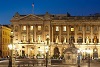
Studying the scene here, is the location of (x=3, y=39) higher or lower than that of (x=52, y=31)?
lower

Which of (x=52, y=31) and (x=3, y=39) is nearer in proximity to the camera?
(x=52, y=31)

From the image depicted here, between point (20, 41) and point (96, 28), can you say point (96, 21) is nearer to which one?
point (96, 28)

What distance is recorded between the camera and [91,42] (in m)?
135

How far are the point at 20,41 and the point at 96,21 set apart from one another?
31.1 metres

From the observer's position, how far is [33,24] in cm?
13688

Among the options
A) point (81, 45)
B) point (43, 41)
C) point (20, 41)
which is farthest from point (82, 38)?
point (20, 41)

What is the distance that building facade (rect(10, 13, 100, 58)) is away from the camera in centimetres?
13562

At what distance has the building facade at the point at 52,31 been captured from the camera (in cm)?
13562

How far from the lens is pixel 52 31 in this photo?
13725 cm

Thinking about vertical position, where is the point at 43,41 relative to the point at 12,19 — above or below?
below

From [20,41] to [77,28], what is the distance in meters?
23.3

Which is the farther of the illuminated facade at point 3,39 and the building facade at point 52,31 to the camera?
the illuminated facade at point 3,39

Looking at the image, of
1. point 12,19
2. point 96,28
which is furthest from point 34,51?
point 96,28

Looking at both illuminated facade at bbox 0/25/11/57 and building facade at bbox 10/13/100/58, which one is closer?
building facade at bbox 10/13/100/58
